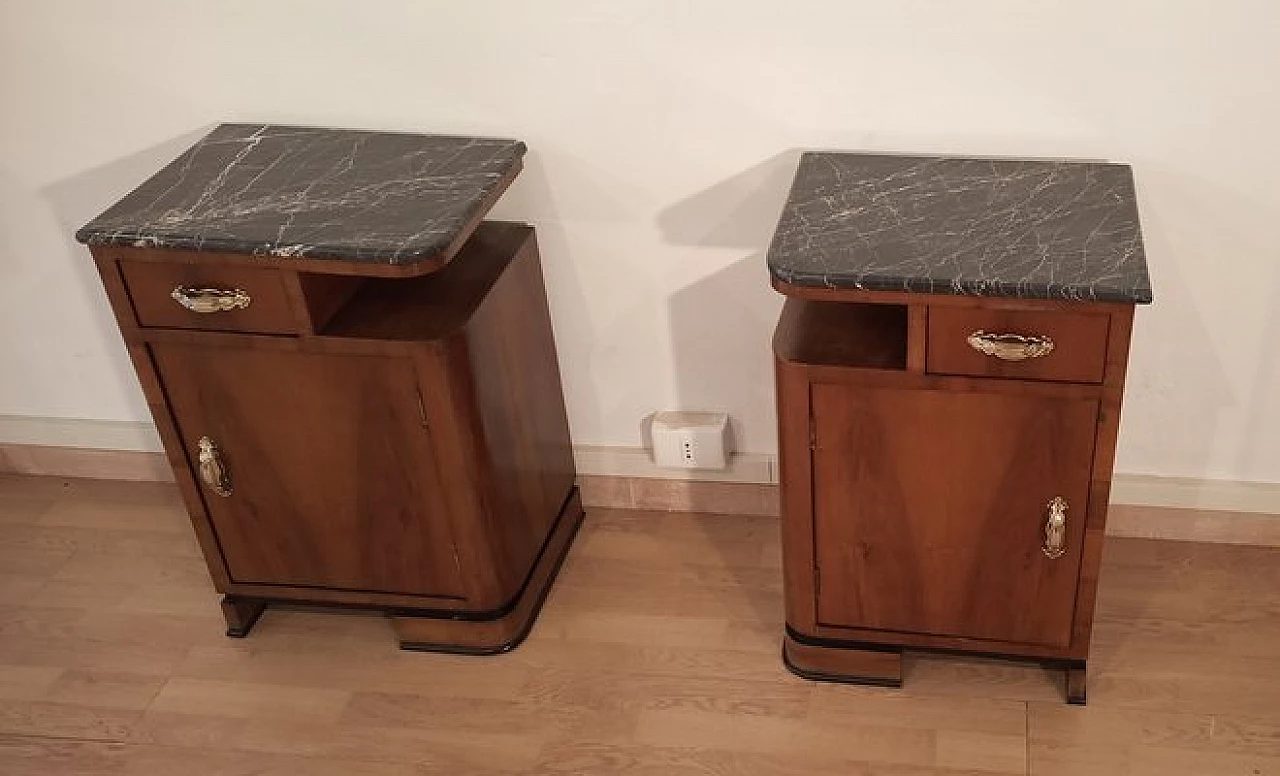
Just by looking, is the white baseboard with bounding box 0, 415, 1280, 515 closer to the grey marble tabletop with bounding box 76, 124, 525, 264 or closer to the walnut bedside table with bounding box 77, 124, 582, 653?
the walnut bedside table with bounding box 77, 124, 582, 653

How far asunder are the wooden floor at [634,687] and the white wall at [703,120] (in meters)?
0.24

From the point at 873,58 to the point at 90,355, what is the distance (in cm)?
154

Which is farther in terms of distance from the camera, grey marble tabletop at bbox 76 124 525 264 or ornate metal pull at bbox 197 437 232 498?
ornate metal pull at bbox 197 437 232 498

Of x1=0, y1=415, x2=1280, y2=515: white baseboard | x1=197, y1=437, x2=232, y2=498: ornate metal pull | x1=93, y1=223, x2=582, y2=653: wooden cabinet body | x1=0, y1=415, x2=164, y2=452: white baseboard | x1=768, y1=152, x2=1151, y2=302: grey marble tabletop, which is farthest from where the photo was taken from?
x1=0, y1=415, x2=164, y2=452: white baseboard

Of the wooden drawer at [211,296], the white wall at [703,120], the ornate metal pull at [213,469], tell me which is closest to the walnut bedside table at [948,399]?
the white wall at [703,120]

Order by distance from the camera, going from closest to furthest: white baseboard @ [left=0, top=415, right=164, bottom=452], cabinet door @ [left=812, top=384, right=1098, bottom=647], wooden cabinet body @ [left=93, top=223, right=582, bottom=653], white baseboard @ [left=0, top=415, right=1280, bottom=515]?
cabinet door @ [left=812, top=384, right=1098, bottom=647] → wooden cabinet body @ [left=93, top=223, right=582, bottom=653] → white baseboard @ [left=0, top=415, right=1280, bottom=515] → white baseboard @ [left=0, top=415, right=164, bottom=452]

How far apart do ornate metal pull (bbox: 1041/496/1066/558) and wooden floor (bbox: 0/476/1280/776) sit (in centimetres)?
27

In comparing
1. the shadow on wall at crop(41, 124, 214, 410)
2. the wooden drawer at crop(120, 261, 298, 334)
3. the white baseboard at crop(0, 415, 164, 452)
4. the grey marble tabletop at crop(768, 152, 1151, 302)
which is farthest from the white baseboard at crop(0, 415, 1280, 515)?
the wooden drawer at crop(120, 261, 298, 334)

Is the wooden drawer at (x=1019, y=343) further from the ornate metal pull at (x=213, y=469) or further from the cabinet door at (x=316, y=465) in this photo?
the ornate metal pull at (x=213, y=469)

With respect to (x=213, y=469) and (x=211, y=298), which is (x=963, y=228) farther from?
(x=213, y=469)

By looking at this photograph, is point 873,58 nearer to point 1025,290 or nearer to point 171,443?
point 1025,290

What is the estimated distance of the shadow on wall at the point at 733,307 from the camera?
2.18 m

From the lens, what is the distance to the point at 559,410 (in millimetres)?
2430

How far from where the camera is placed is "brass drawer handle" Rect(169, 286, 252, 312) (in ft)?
6.33
